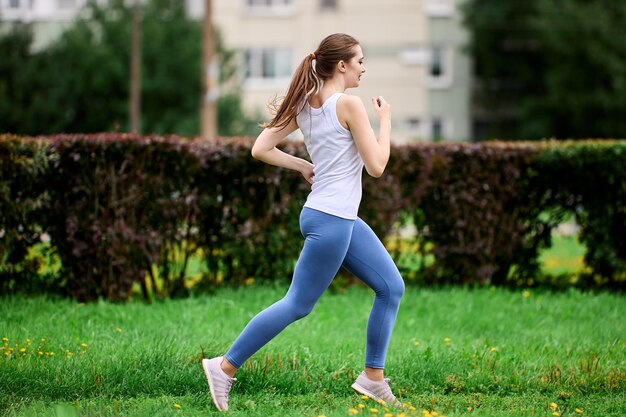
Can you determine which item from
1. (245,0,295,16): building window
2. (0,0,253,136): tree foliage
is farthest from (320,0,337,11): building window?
(0,0,253,136): tree foliage

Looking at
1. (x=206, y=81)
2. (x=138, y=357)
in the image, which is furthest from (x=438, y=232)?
(x=206, y=81)

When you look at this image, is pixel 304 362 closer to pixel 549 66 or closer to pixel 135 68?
pixel 135 68

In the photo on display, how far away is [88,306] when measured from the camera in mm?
7492

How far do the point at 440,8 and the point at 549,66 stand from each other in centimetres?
570

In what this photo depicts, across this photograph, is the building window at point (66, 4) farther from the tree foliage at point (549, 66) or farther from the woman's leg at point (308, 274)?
the woman's leg at point (308, 274)

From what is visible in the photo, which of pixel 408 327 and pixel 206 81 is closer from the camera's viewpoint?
pixel 408 327

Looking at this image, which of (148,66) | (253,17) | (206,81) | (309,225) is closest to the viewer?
(309,225)

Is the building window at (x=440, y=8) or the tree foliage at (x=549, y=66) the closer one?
the tree foliage at (x=549, y=66)

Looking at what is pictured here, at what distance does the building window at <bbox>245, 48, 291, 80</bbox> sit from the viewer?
3856cm

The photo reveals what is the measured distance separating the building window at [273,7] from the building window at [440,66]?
6942mm

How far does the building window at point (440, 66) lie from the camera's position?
40.0m

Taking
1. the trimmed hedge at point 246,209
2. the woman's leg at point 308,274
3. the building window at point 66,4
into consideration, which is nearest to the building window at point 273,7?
the building window at point 66,4

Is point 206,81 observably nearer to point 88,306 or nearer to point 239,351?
point 88,306

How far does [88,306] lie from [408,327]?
9.13 ft
